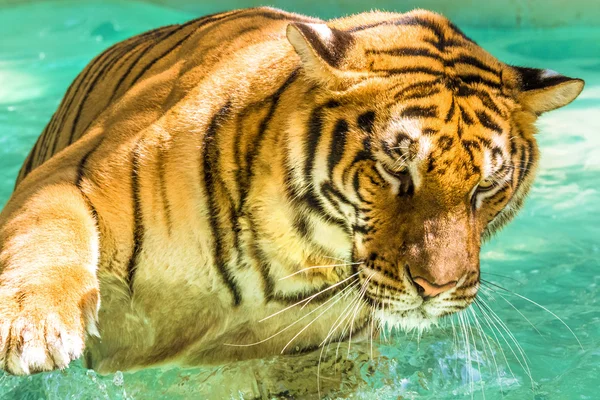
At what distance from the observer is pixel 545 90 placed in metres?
2.08

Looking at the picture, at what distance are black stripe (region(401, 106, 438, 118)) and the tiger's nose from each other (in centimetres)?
34

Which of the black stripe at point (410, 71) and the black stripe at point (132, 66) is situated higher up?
the black stripe at point (410, 71)

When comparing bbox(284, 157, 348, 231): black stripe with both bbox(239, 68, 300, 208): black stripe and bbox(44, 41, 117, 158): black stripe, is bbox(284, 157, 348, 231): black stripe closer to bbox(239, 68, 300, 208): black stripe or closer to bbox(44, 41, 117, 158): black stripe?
bbox(239, 68, 300, 208): black stripe

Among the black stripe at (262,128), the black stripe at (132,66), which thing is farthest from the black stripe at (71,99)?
the black stripe at (262,128)

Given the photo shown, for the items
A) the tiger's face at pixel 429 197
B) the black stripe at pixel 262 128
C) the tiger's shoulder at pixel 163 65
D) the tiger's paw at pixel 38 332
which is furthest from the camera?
the tiger's shoulder at pixel 163 65

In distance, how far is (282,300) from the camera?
88.0 inches

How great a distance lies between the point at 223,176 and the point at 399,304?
505mm

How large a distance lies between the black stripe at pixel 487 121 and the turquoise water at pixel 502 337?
1.70ft

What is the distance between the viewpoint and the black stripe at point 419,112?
6.27ft

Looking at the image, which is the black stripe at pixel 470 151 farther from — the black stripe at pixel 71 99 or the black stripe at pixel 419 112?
the black stripe at pixel 71 99

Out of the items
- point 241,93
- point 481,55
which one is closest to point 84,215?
point 241,93

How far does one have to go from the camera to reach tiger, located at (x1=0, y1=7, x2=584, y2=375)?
6.15ft

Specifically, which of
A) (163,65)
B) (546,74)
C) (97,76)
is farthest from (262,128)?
(97,76)

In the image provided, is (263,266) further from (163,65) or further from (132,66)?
(132,66)
